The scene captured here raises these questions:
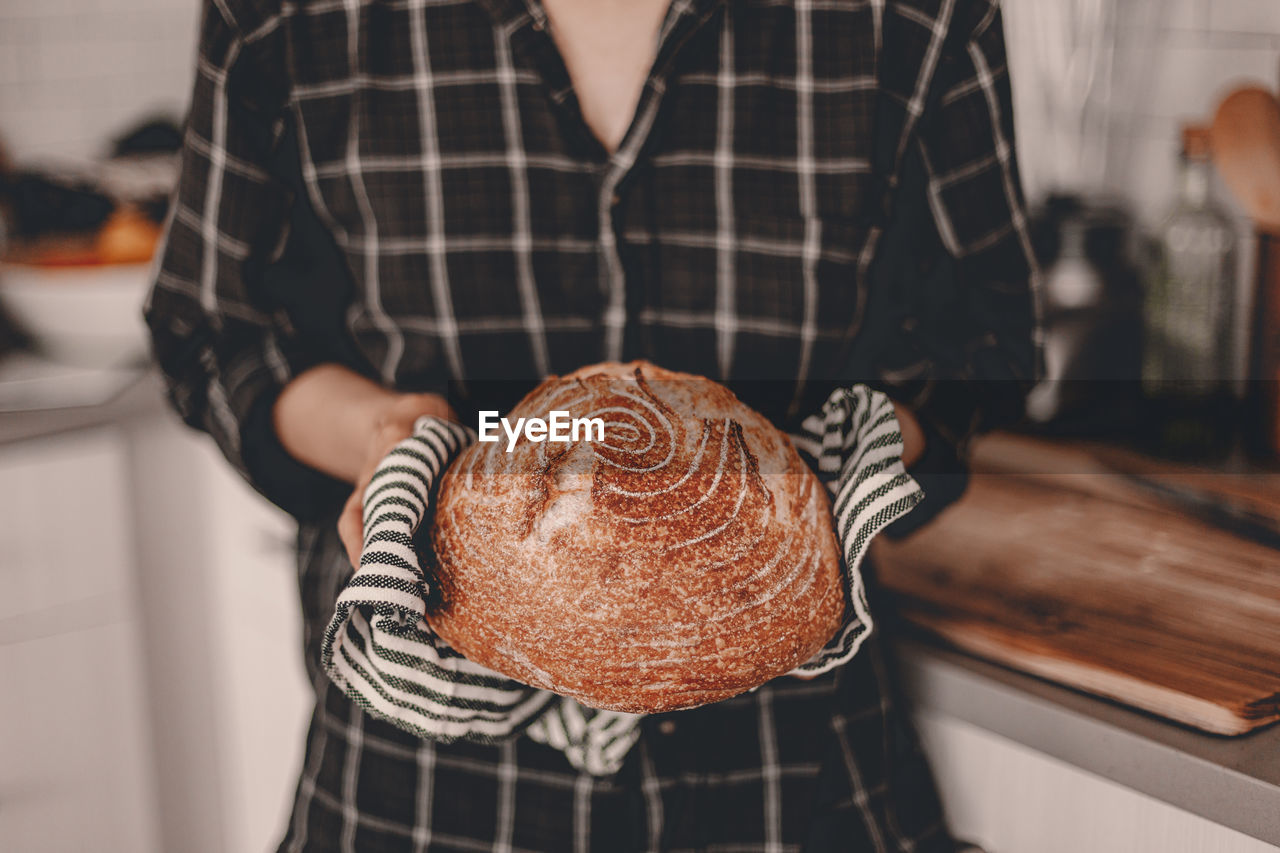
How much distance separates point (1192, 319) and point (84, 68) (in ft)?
6.15

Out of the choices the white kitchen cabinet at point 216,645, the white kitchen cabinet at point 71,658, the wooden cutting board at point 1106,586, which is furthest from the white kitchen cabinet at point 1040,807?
the white kitchen cabinet at point 71,658

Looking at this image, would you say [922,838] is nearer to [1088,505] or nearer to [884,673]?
[884,673]

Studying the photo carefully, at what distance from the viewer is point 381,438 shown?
1.81 ft

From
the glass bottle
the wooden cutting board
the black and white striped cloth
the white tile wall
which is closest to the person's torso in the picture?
the black and white striped cloth

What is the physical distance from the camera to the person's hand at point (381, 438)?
1.62 ft

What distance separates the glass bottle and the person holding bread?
483 millimetres

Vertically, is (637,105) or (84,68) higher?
(84,68)

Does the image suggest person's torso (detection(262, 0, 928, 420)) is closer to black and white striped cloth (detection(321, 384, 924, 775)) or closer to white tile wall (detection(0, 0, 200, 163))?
black and white striped cloth (detection(321, 384, 924, 775))

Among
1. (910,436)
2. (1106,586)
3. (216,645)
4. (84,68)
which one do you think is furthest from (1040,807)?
(84,68)

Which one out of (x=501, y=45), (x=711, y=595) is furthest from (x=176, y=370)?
(x=711, y=595)

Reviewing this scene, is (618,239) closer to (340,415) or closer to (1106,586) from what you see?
(340,415)

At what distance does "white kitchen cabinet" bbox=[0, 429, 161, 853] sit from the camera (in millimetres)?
1147

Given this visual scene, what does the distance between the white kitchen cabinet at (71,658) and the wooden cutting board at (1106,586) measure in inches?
39.3

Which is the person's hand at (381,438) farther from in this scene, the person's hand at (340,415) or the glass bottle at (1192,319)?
the glass bottle at (1192,319)
